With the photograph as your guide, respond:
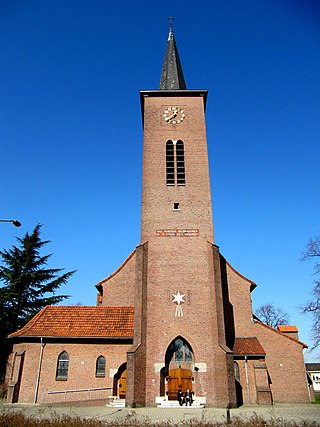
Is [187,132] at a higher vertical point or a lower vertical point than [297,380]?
higher

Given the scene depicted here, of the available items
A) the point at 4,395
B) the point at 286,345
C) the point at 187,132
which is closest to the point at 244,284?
the point at 286,345

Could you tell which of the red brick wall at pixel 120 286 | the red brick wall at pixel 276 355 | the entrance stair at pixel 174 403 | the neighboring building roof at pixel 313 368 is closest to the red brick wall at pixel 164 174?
the red brick wall at pixel 120 286

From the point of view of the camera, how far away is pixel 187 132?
85.3 ft

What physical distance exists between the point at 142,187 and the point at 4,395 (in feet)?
51.7

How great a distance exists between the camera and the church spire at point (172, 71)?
29003mm

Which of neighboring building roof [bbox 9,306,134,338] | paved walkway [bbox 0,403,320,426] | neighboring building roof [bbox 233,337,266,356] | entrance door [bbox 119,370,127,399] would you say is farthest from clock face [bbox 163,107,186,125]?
paved walkway [bbox 0,403,320,426]

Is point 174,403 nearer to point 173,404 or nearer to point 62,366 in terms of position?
point 173,404

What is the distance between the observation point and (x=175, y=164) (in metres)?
24.7

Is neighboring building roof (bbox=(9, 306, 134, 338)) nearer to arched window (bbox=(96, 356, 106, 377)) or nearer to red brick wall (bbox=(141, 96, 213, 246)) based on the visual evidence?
arched window (bbox=(96, 356, 106, 377))

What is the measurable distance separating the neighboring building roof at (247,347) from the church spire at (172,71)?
19415 millimetres

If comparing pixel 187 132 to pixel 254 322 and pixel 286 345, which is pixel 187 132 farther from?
pixel 286 345

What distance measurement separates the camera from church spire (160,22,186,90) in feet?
95.2

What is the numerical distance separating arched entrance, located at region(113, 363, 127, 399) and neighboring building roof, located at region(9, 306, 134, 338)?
196 centimetres

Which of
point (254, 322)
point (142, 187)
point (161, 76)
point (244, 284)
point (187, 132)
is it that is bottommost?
point (254, 322)
